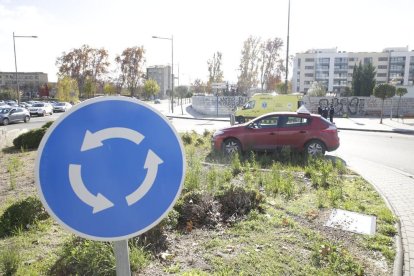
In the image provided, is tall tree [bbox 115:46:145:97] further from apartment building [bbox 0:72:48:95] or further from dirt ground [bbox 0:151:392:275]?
dirt ground [bbox 0:151:392:275]

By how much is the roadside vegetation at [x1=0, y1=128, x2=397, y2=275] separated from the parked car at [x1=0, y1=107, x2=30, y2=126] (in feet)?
78.9

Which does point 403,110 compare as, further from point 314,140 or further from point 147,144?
point 147,144

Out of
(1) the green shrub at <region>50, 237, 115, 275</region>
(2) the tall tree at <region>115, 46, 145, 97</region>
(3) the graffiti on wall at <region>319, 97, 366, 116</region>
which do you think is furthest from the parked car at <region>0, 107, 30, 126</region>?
(2) the tall tree at <region>115, 46, 145, 97</region>

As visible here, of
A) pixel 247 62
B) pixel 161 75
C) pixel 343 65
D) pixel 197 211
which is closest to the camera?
pixel 197 211

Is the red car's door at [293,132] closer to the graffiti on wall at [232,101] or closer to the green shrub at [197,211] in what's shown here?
the green shrub at [197,211]

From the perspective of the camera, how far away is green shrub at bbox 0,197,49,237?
172 inches

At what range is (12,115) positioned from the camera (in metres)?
27.5

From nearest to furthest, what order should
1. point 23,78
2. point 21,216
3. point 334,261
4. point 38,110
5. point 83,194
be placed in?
point 83,194
point 334,261
point 21,216
point 38,110
point 23,78

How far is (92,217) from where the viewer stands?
1313mm

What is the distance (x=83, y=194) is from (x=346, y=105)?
36.1 metres

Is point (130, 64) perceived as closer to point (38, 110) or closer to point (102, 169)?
point (38, 110)

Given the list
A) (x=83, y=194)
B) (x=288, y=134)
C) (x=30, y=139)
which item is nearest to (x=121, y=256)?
(x=83, y=194)

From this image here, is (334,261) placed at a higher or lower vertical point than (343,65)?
lower

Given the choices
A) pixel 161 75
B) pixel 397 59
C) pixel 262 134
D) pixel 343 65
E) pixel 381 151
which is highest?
pixel 397 59
